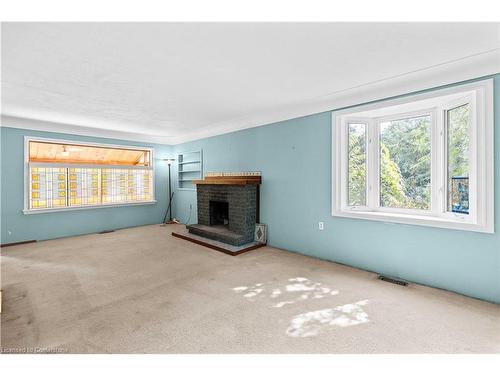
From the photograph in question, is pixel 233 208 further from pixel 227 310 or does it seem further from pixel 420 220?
pixel 420 220

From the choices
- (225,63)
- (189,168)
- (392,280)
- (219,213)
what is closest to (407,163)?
(392,280)

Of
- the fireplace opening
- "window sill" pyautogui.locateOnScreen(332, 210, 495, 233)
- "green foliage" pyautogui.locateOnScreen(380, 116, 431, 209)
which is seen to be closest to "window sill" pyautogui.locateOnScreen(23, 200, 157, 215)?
the fireplace opening

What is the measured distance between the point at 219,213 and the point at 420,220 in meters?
3.72

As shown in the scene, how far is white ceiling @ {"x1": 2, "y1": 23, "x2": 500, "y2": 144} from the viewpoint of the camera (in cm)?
184

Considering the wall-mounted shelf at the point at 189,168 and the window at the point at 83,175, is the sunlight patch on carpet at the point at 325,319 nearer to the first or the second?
Answer: the wall-mounted shelf at the point at 189,168

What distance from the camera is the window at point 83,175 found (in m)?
4.79

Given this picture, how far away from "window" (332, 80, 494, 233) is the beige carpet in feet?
2.99

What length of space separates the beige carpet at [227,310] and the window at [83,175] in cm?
172

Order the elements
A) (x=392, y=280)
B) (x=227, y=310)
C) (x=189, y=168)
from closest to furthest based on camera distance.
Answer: (x=227, y=310)
(x=392, y=280)
(x=189, y=168)

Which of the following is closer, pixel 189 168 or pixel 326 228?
pixel 326 228

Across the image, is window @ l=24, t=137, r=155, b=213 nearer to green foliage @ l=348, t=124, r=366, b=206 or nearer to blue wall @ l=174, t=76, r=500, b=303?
blue wall @ l=174, t=76, r=500, b=303

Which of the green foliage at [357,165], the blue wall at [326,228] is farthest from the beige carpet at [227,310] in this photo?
the green foliage at [357,165]

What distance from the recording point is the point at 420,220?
275cm
